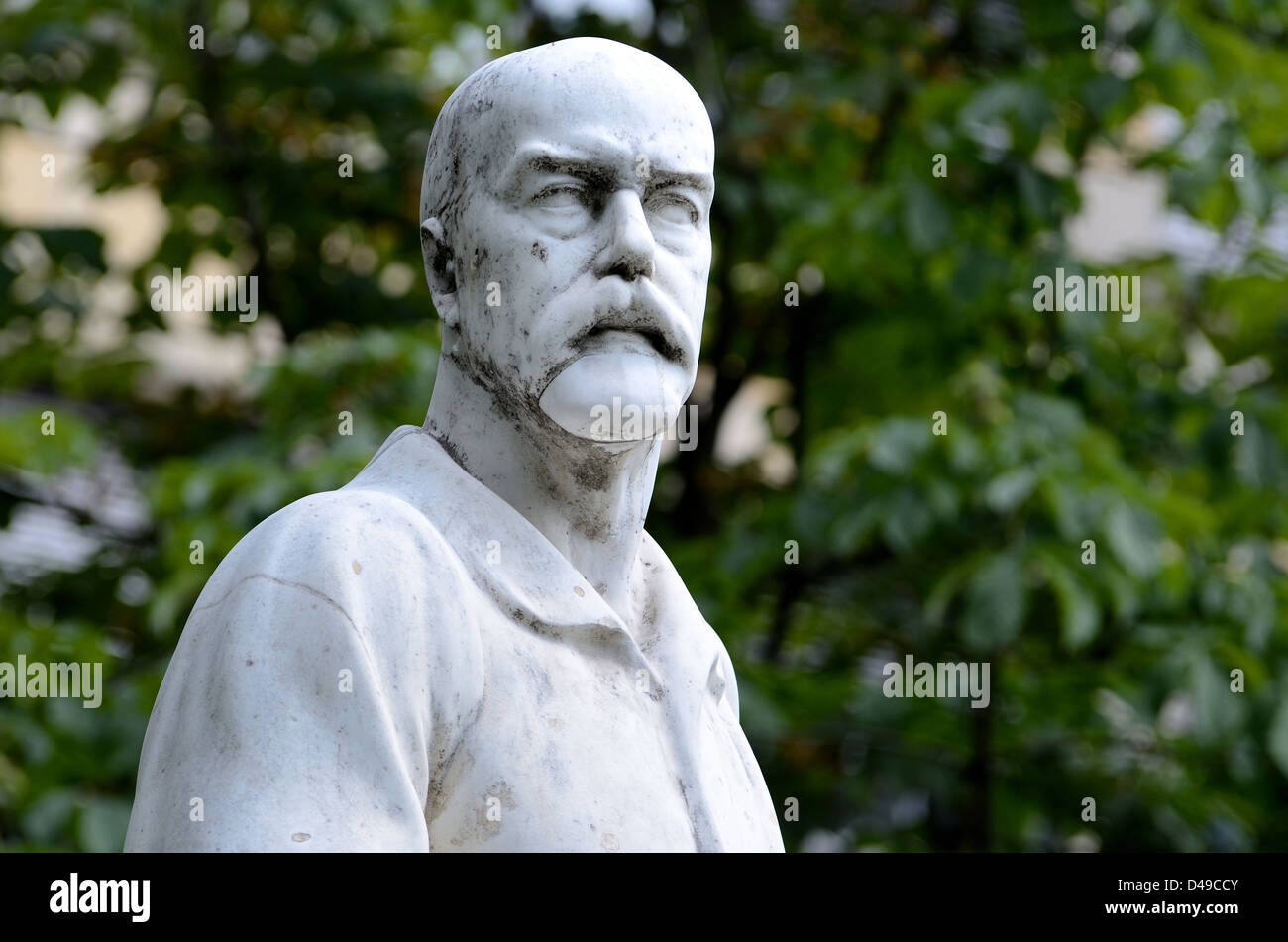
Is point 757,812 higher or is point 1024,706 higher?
point 1024,706

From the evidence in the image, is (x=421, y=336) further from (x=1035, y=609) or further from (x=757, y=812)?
(x=757, y=812)

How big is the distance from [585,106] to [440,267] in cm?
39

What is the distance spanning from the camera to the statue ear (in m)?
3.09

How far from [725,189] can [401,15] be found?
1556mm

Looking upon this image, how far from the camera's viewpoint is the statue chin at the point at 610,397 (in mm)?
2885

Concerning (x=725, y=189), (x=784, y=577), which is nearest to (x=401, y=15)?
(x=725, y=189)

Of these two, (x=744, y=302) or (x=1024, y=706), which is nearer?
(x=1024, y=706)

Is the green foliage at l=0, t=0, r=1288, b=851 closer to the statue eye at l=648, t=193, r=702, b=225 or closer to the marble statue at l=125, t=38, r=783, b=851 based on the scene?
the marble statue at l=125, t=38, r=783, b=851

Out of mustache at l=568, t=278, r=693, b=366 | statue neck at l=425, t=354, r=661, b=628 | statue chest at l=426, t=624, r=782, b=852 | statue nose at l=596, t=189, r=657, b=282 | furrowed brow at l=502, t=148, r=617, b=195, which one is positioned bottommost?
statue chest at l=426, t=624, r=782, b=852

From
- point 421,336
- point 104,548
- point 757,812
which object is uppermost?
point 421,336

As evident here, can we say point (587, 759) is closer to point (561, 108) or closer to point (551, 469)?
point (551, 469)

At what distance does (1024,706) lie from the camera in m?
7.41

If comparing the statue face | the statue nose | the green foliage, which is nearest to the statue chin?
the statue face

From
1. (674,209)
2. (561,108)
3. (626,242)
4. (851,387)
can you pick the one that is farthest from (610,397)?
(851,387)
